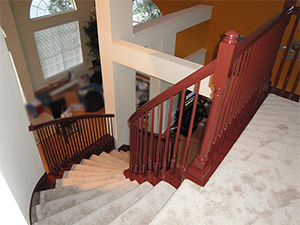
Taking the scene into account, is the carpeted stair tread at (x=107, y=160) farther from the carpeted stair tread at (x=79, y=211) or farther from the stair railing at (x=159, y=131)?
the carpeted stair tread at (x=79, y=211)

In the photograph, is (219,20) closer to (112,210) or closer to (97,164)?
(97,164)

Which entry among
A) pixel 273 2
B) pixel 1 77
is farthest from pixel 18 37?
pixel 273 2

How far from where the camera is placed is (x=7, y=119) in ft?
7.41

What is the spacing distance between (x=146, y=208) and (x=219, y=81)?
107cm

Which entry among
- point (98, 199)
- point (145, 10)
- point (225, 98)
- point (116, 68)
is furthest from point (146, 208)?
point (145, 10)

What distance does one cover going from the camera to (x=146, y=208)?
169cm

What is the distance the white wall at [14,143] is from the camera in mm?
2111

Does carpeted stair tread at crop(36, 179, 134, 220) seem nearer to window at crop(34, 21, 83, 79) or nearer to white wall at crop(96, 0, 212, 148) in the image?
white wall at crop(96, 0, 212, 148)

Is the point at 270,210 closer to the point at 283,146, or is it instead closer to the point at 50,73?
the point at 283,146

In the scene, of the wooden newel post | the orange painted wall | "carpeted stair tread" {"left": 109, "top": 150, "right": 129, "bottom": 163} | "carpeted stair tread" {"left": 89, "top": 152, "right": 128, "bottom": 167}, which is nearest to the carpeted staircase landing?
"carpeted stair tread" {"left": 89, "top": 152, "right": 128, "bottom": 167}

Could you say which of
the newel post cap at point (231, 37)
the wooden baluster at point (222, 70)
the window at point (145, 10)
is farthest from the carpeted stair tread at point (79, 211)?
the window at point (145, 10)

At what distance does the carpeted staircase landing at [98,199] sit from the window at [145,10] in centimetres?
487

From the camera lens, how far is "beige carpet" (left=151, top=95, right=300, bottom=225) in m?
1.46

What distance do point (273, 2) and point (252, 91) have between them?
350 cm
